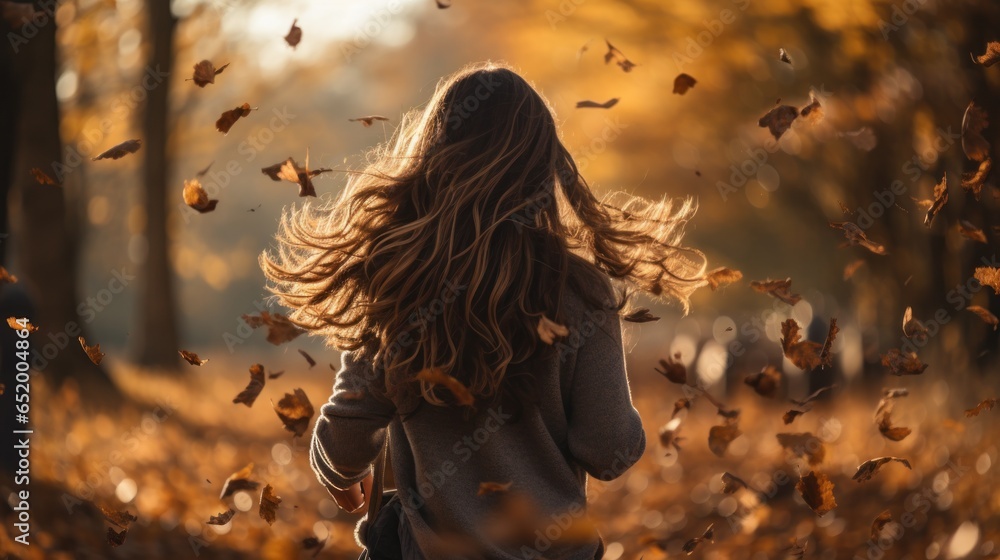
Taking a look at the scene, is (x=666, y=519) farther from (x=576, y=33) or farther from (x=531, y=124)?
(x=576, y=33)

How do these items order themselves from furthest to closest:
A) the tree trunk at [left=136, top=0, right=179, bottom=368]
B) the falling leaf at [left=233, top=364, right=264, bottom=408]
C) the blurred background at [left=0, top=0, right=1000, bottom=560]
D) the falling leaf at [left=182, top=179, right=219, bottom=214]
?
the tree trunk at [left=136, top=0, right=179, bottom=368] → the blurred background at [left=0, top=0, right=1000, bottom=560] → the falling leaf at [left=182, top=179, right=219, bottom=214] → the falling leaf at [left=233, top=364, right=264, bottom=408]

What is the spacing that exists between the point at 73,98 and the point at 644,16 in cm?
764

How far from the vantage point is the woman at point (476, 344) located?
2.21 metres

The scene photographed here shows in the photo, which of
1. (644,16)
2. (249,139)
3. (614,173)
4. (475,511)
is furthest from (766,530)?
(249,139)

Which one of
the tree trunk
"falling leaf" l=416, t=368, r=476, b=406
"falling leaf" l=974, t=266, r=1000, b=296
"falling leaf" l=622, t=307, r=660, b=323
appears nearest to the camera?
"falling leaf" l=416, t=368, r=476, b=406

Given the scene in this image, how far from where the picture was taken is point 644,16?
11.2m

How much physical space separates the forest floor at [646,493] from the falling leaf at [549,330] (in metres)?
1.81

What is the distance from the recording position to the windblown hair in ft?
7.25

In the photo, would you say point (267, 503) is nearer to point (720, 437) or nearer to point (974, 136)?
point (720, 437)

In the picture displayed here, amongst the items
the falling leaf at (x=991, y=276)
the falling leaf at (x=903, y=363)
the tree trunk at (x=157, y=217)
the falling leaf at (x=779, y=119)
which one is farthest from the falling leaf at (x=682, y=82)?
the tree trunk at (x=157, y=217)

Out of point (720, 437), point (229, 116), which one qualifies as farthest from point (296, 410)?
point (720, 437)

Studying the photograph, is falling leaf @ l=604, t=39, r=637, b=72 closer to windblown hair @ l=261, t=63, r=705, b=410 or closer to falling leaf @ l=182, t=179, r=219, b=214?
windblown hair @ l=261, t=63, r=705, b=410

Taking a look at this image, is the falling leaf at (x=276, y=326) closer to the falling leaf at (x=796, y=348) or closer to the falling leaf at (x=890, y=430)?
the falling leaf at (x=796, y=348)

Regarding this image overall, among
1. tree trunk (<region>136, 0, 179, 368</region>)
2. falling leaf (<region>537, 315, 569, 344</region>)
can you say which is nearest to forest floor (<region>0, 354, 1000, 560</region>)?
falling leaf (<region>537, 315, 569, 344</region>)
